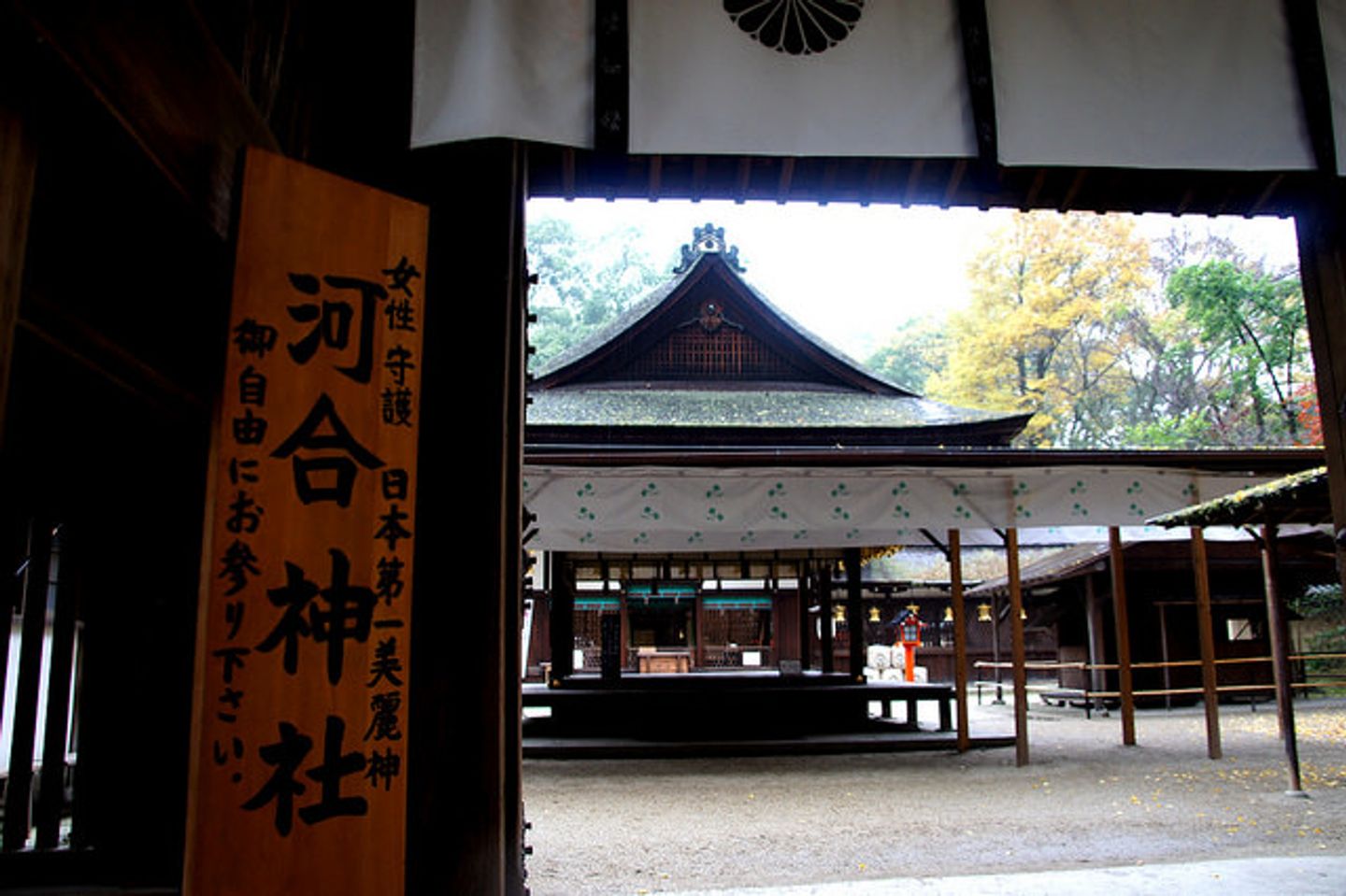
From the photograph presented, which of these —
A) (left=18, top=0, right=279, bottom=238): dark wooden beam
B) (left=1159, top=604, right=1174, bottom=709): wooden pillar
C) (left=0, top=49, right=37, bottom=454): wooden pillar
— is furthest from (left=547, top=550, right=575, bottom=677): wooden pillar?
(left=0, top=49, right=37, bottom=454): wooden pillar

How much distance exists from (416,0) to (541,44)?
0.45 m

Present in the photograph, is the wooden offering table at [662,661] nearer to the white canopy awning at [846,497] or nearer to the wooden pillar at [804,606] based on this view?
the wooden pillar at [804,606]

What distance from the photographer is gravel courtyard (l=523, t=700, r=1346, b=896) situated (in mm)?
5699

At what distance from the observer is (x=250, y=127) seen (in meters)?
2.85

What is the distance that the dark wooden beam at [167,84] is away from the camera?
1.87 m

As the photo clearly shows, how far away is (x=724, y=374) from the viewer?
16219 millimetres

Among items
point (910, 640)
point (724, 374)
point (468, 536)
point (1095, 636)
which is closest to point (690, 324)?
point (724, 374)

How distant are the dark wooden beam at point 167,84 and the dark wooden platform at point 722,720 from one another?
920cm

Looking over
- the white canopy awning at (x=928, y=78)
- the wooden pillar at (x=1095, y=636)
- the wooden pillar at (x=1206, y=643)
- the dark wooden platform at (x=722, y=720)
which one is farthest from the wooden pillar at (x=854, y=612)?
the white canopy awning at (x=928, y=78)

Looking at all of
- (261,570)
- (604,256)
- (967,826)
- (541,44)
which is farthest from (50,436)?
(604,256)

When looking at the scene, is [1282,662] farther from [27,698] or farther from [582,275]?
[582,275]

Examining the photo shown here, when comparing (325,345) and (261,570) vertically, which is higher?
(325,345)

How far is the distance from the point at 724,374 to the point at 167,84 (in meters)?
14.1

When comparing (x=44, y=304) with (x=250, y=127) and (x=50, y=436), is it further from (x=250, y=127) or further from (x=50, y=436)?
(x=50, y=436)
